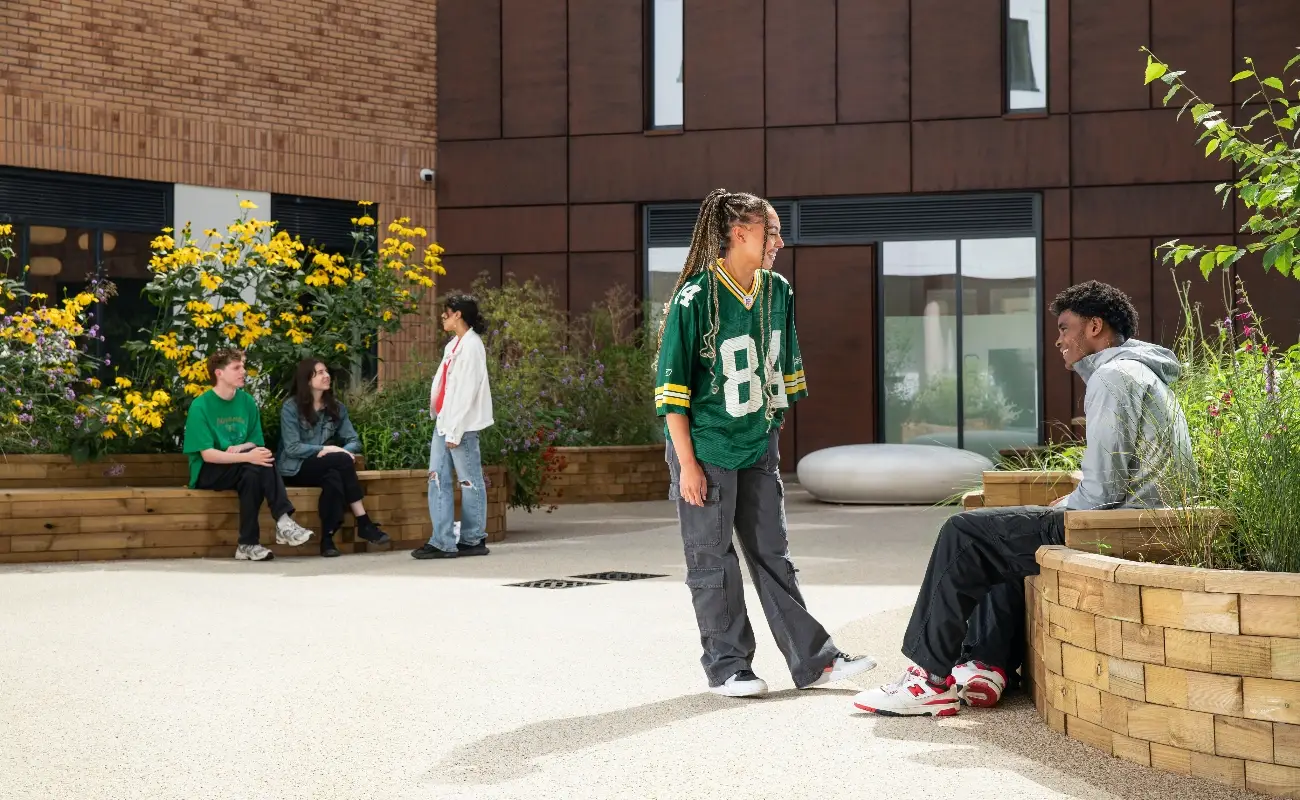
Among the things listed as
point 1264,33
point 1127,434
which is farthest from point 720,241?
point 1264,33

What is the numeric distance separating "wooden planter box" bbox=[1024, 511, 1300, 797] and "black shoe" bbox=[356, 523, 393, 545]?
6.88 m

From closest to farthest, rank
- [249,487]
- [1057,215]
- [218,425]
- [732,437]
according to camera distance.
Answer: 1. [732,437]
2. [249,487]
3. [218,425]
4. [1057,215]

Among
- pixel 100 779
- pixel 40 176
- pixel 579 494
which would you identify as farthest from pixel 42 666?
pixel 40 176

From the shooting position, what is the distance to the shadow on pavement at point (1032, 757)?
12.9 feet

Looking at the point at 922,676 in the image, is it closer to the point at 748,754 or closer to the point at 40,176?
the point at 748,754

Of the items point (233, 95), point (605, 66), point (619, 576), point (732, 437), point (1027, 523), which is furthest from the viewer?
point (605, 66)

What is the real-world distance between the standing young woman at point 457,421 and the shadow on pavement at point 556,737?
17.1ft

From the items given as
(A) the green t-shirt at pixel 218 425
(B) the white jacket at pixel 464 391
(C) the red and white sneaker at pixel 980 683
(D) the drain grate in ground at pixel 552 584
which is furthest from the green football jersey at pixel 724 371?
(A) the green t-shirt at pixel 218 425

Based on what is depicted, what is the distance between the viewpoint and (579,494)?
15.7 meters

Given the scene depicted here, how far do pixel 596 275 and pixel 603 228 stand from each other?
0.64 metres

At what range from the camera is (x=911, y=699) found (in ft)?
16.0

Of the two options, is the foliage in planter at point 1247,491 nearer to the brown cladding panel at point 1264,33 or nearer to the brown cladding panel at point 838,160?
the brown cladding panel at point 838,160

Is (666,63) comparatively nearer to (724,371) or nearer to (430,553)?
(430,553)

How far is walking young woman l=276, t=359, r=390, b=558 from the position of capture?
35.0 ft
